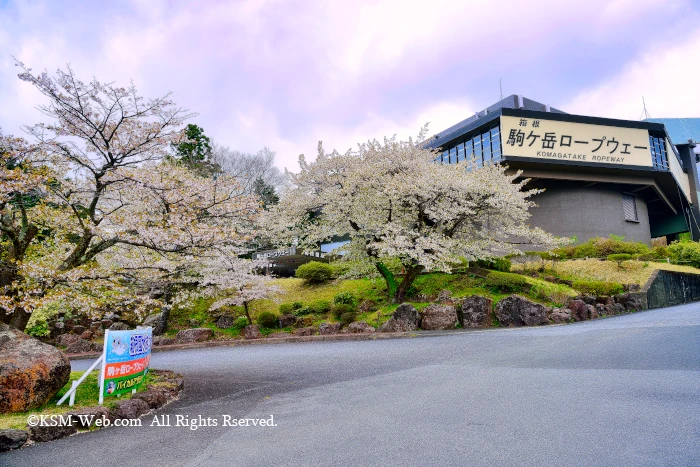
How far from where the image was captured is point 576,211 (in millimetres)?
29094

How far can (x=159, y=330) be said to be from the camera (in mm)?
17016

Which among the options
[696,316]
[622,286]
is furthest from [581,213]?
[696,316]

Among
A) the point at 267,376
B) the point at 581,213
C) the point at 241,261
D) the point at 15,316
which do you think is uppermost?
the point at 581,213

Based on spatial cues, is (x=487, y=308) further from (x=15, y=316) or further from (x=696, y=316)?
(x=15, y=316)

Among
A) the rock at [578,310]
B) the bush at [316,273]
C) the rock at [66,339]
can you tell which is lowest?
the rock at [66,339]

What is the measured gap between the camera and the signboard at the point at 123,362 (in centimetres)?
595

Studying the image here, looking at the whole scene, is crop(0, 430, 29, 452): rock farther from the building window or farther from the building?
the building window

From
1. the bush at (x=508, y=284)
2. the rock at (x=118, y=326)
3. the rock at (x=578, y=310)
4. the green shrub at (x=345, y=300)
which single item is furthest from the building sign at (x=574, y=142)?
the rock at (x=118, y=326)

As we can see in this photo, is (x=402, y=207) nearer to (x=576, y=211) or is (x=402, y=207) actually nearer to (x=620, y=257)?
(x=620, y=257)

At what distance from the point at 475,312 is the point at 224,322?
10.3 metres

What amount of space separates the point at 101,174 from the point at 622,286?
19.3 meters

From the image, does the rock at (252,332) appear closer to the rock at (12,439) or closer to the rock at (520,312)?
the rock at (520,312)

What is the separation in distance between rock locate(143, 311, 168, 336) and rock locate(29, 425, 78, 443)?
12590mm

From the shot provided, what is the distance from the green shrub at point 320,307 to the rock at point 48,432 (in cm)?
1232
